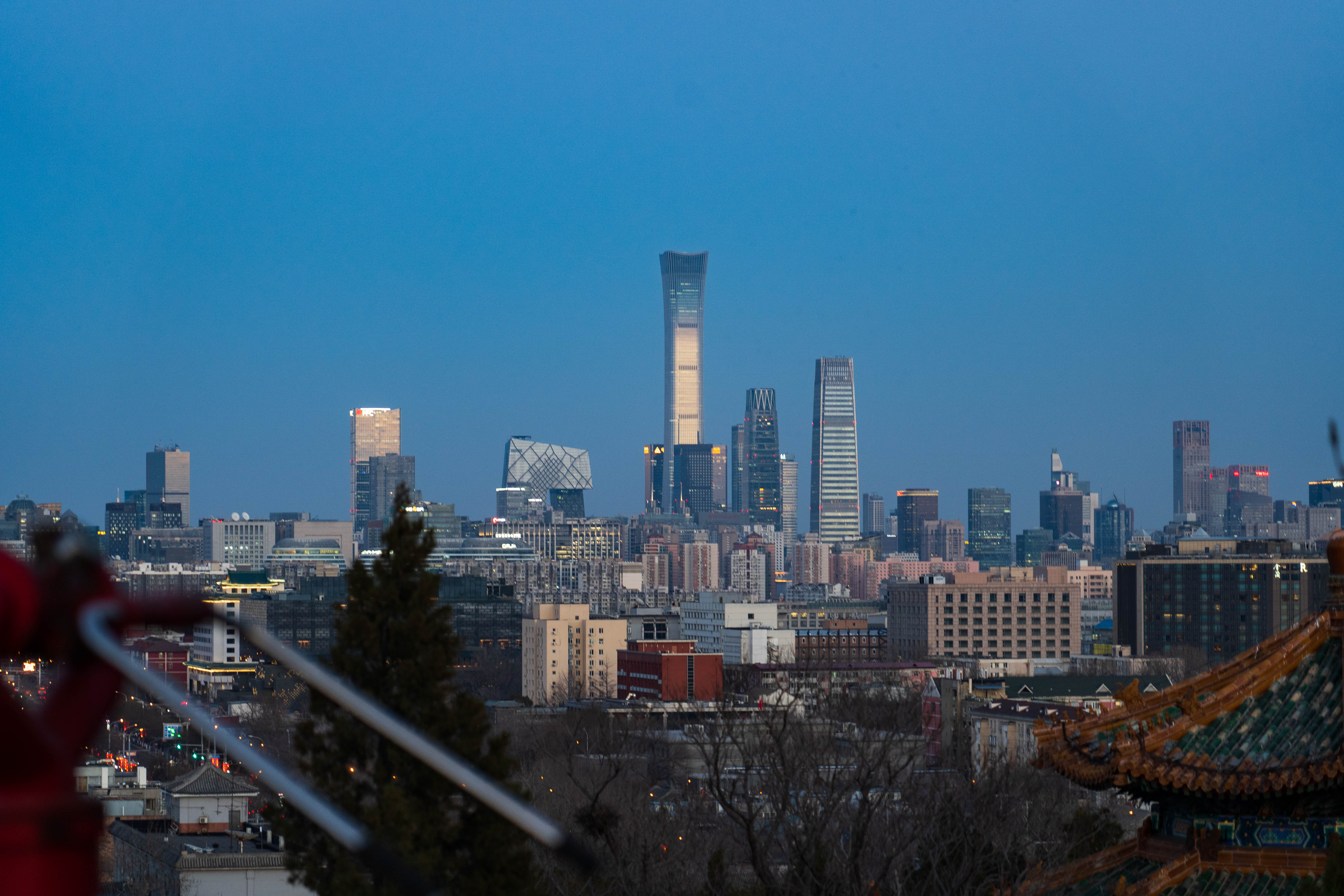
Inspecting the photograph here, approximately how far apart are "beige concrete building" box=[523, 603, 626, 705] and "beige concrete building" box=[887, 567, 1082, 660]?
1567 inches

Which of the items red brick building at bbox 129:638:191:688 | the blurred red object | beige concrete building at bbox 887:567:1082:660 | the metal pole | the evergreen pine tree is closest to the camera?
the metal pole

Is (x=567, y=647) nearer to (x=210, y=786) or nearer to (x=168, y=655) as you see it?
(x=168, y=655)

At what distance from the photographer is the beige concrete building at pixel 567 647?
442 feet

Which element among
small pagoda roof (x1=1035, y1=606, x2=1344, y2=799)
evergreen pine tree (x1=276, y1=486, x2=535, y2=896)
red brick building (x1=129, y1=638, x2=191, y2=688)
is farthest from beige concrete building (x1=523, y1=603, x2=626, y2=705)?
small pagoda roof (x1=1035, y1=606, x2=1344, y2=799)

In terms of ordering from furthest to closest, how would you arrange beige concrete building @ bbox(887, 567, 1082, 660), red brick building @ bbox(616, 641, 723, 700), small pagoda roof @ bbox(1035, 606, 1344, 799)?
beige concrete building @ bbox(887, 567, 1082, 660) < red brick building @ bbox(616, 641, 723, 700) < small pagoda roof @ bbox(1035, 606, 1344, 799)

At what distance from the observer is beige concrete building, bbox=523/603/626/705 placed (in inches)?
5300

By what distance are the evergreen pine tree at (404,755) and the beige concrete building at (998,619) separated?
153 meters

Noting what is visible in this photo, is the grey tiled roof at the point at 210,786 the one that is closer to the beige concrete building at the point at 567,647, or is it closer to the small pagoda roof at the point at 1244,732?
the small pagoda roof at the point at 1244,732

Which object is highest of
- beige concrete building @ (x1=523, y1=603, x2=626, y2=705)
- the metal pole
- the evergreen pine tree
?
the metal pole

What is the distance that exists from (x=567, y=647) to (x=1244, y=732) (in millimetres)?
126608

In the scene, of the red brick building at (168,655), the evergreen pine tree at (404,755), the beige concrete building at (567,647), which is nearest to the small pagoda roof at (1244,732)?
the evergreen pine tree at (404,755)

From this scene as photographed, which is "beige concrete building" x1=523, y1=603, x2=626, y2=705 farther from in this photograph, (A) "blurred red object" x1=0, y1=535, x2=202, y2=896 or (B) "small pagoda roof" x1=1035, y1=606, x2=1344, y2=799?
(A) "blurred red object" x1=0, y1=535, x2=202, y2=896

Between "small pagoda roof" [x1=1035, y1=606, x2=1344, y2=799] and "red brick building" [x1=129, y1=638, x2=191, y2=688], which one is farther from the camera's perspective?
"red brick building" [x1=129, y1=638, x2=191, y2=688]

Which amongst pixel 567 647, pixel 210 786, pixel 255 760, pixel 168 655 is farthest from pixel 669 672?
pixel 255 760
